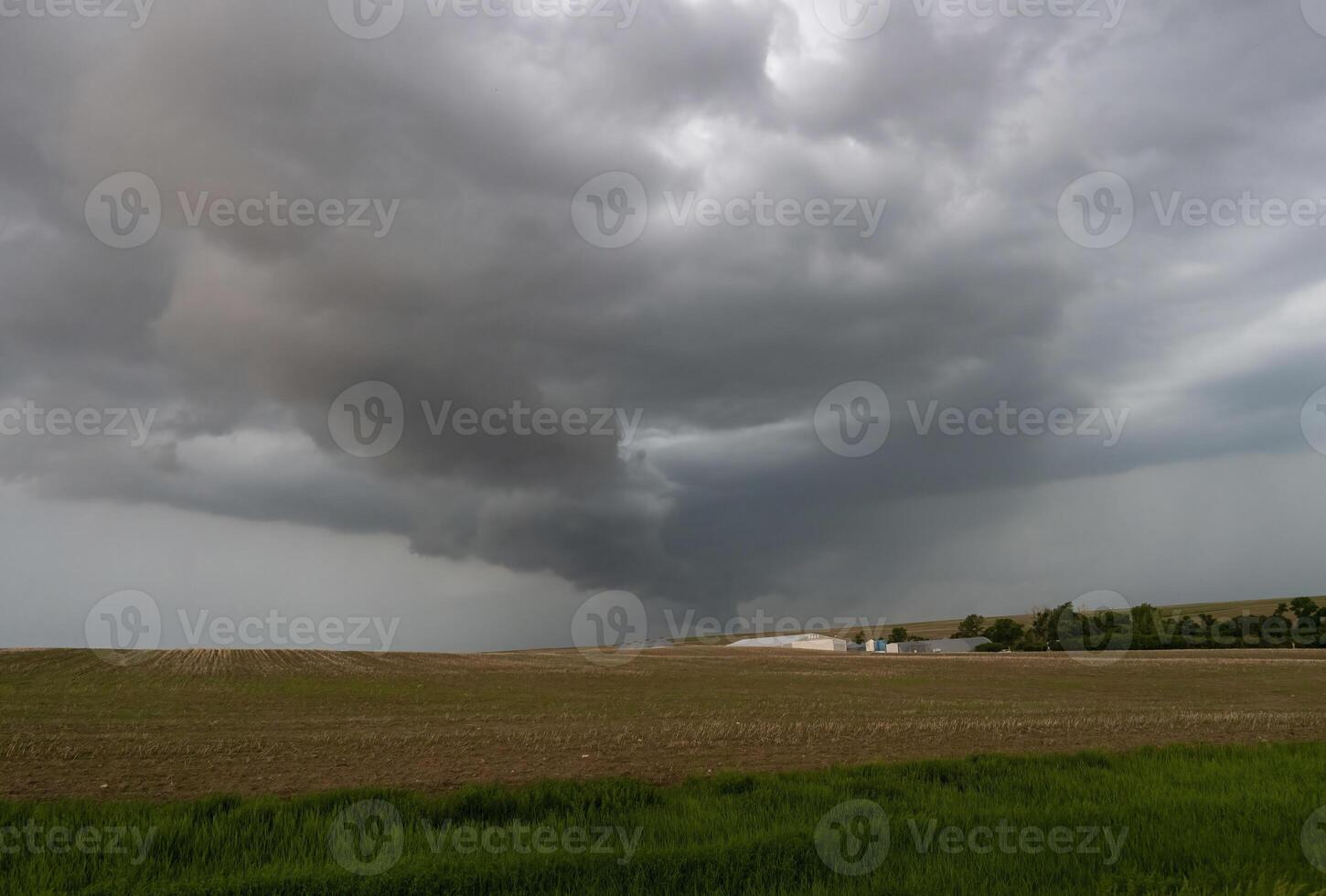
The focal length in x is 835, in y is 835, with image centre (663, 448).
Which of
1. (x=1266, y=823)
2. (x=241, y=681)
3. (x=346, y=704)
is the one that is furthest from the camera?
(x=241, y=681)

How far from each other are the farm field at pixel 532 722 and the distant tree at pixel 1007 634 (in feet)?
315

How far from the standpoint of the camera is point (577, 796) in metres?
15.6

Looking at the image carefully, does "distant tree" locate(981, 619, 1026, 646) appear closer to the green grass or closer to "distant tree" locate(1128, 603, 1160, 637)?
"distant tree" locate(1128, 603, 1160, 637)

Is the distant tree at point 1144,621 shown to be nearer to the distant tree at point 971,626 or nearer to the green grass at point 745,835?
the distant tree at point 971,626

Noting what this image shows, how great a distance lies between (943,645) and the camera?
171 m

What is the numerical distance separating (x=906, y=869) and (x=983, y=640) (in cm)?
17263

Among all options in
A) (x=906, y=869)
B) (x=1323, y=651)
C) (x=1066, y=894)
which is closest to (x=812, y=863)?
(x=906, y=869)

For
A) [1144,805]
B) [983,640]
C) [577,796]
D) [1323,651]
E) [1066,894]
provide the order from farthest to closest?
[983,640] → [1323,651] → [577,796] → [1144,805] → [1066,894]

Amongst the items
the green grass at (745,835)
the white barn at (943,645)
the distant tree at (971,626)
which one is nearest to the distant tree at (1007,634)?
the white barn at (943,645)

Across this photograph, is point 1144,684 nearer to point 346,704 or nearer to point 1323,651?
point 346,704

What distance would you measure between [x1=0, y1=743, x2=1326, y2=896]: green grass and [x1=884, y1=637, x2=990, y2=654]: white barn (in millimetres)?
159276

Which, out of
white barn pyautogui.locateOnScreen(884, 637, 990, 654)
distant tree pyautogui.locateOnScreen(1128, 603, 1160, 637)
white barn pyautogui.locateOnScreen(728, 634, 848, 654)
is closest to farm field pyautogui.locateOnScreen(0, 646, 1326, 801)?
distant tree pyautogui.locateOnScreen(1128, 603, 1160, 637)

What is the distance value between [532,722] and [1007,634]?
156 m

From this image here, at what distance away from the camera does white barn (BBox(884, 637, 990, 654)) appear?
168 m
